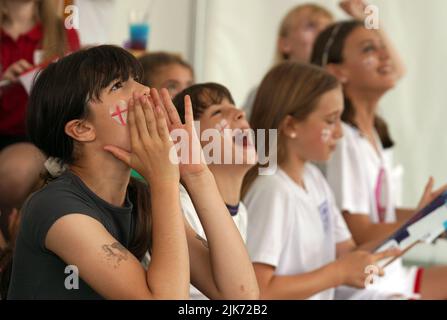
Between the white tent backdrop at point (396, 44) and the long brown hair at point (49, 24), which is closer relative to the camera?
the long brown hair at point (49, 24)

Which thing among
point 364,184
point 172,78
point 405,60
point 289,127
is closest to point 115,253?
point 289,127

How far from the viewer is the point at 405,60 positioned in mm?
3041

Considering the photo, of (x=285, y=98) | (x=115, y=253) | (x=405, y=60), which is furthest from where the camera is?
(x=405, y=60)

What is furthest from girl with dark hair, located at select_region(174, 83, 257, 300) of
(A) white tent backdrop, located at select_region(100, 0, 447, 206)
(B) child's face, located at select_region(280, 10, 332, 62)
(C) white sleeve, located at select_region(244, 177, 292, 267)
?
(A) white tent backdrop, located at select_region(100, 0, 447, 206)

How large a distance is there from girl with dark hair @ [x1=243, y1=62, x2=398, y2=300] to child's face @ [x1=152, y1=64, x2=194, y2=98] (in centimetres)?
23

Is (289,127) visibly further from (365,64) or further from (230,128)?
(365,64)

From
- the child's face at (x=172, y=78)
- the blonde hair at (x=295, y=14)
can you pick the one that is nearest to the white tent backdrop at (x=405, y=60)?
the blonde hair at (x=295, y=14)

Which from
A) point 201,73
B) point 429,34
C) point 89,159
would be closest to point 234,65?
point 201,73

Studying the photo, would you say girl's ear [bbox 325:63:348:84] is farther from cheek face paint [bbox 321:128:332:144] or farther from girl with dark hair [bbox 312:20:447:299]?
cheek face paint [bbox 321:128:332:144]

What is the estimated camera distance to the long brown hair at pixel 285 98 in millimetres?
1754

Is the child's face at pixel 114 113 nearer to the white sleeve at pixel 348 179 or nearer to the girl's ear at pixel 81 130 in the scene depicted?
the girl's ear at pixel 81 130

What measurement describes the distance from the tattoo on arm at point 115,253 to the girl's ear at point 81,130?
169 mm

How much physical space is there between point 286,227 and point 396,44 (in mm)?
1564

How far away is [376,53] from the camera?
7.48ft
